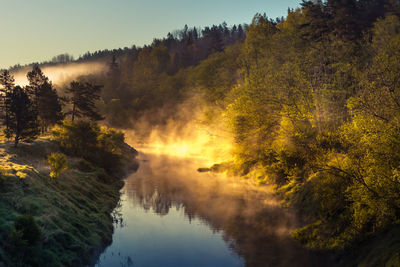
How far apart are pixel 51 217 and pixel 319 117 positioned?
25.2 m

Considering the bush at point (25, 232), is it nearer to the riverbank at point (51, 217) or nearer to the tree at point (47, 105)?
the riverbank at point (51, 217)

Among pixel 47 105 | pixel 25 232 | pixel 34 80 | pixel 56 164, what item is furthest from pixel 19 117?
pixel 34 80

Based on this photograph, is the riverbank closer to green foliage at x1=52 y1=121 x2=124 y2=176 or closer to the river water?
the river water

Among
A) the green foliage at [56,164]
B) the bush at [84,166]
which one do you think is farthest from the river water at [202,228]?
the green foliage at [56,164]

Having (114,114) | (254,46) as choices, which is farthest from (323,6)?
(114,114)

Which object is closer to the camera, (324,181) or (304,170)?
(324,181)

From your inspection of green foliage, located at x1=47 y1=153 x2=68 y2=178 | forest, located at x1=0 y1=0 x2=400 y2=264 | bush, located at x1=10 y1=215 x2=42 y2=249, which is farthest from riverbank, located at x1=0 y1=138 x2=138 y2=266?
forest, located at x1=0 y1=0 x2=400 y2=264

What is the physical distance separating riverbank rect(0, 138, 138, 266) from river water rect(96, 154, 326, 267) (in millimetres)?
1643

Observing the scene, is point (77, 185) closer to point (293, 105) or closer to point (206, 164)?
point (293, 105)

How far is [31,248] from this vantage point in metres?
17.4

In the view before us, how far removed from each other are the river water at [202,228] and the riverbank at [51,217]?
5.39 feet

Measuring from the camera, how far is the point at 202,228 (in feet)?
99.5

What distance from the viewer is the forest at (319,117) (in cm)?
1955

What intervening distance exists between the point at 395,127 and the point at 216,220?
1880 cm
